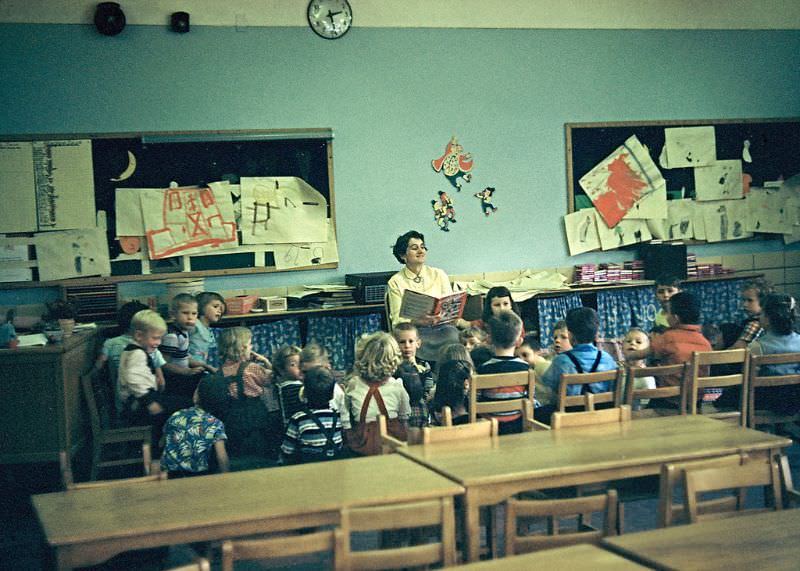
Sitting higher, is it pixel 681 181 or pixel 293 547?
pixel 681 181

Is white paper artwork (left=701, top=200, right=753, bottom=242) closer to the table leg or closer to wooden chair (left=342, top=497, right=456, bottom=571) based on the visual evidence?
the table leg

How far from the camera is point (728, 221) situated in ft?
30.5

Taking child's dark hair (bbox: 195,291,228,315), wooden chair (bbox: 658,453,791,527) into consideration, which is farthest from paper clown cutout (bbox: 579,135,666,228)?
wooden chair (bbox: 658,453,791,527)

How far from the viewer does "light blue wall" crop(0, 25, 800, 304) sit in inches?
297

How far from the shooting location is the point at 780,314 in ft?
18.7

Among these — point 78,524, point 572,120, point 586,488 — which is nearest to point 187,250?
point 572,120

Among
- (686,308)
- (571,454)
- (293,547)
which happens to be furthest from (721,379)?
(293,547)

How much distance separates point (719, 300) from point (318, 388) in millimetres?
5556

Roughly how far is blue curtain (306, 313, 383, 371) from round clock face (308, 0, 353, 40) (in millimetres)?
2232

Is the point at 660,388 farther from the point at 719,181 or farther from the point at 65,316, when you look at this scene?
the point at 719,181

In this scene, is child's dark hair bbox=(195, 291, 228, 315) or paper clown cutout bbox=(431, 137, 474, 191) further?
paper clown cutout bbox=(431, 137, 474, 191)

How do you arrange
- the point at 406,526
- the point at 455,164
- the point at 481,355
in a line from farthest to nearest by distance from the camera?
1. the point at 455,164
2. the point at 481,355
3. the point at 406,526

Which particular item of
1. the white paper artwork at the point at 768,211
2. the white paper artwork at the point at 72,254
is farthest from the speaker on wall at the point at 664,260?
the white paper artwork at the point at 72,254

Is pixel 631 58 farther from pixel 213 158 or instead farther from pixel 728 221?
pixel 213 158
